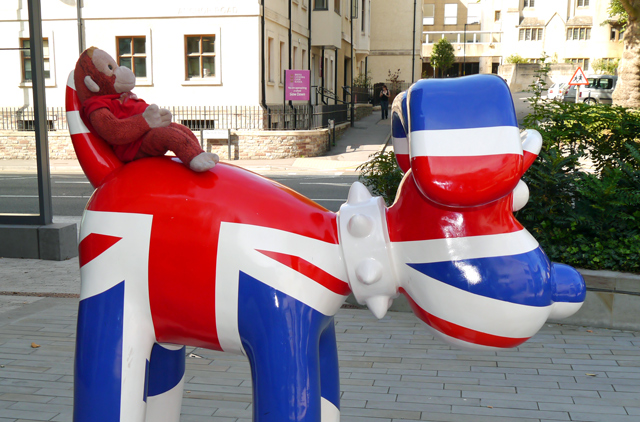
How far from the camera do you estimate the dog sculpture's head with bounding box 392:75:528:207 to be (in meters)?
1.60

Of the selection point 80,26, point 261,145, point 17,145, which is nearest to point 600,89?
point 261,145

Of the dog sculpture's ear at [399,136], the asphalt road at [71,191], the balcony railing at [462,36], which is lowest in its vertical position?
the asphalt road at [71,191]

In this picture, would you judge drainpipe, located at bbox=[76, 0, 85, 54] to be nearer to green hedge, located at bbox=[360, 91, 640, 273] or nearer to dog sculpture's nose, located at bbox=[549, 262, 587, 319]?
green hedge, located at bbox=[360, 91, 640, 273]


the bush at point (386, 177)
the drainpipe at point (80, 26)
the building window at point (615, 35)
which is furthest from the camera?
the building window at point (615, 35)

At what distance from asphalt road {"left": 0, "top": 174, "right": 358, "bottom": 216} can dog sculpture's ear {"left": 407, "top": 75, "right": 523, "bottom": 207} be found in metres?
6.75

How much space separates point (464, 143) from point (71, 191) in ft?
42.8

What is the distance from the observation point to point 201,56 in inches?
787

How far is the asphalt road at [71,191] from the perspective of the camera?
24.3 ft

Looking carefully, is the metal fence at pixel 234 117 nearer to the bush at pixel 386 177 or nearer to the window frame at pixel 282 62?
the window frame at pixel 282 62

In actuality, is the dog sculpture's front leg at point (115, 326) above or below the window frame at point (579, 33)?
below

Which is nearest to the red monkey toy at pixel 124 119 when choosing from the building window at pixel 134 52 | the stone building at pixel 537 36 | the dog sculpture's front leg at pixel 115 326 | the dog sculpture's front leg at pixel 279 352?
the dog sculpture's front leg at pixel 115 326

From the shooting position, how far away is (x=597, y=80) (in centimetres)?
3528

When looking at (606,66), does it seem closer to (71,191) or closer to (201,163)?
(71,191)

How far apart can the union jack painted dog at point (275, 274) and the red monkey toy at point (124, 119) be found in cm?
7
